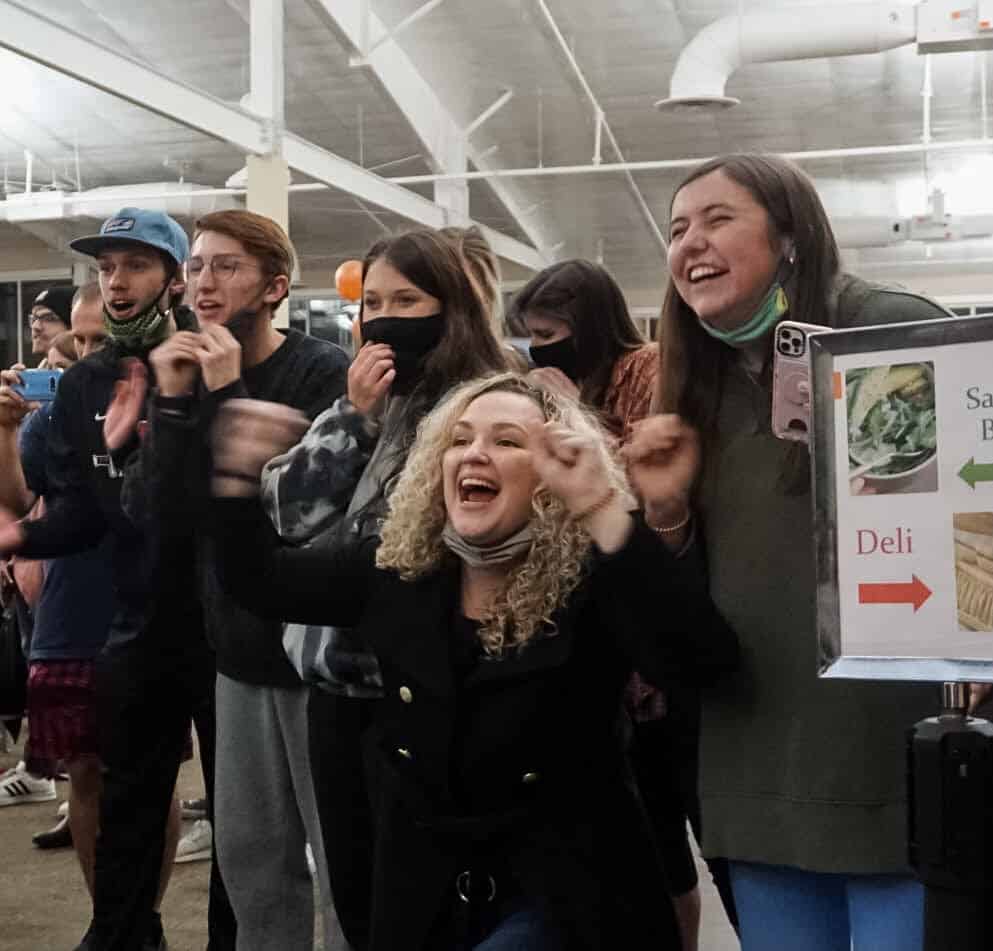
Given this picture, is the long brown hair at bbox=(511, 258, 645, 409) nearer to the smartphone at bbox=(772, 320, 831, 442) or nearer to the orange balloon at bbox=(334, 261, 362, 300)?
the smartphone at bbox=(772, 320, 831, 442)

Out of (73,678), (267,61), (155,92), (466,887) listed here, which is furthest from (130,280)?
(267,61)

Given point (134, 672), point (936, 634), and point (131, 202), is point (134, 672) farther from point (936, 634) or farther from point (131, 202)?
point (131, 202)

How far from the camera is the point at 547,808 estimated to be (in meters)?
1.86

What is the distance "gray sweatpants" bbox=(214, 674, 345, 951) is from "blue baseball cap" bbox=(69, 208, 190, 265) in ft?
3.12

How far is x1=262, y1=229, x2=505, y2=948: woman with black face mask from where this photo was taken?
2.25 m

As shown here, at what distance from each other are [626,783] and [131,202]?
1090cm

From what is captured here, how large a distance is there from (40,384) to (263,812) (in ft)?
4.77

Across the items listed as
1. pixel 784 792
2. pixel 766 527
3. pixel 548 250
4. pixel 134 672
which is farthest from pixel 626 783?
pixel 548 250

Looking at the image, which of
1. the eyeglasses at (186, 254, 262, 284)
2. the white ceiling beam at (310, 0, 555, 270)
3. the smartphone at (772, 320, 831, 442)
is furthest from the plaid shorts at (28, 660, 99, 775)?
the white ceiling beam at (310, 0, 555, 270)

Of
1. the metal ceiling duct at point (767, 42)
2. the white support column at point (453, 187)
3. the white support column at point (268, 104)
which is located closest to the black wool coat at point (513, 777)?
the white support column at point (268, 104)

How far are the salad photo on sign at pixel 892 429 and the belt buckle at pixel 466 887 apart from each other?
2.68 ft

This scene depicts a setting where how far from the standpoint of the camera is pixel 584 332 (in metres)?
2.76

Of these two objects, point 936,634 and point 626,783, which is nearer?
point 936,634

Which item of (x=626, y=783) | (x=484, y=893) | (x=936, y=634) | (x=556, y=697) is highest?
(x=936, y=634)
